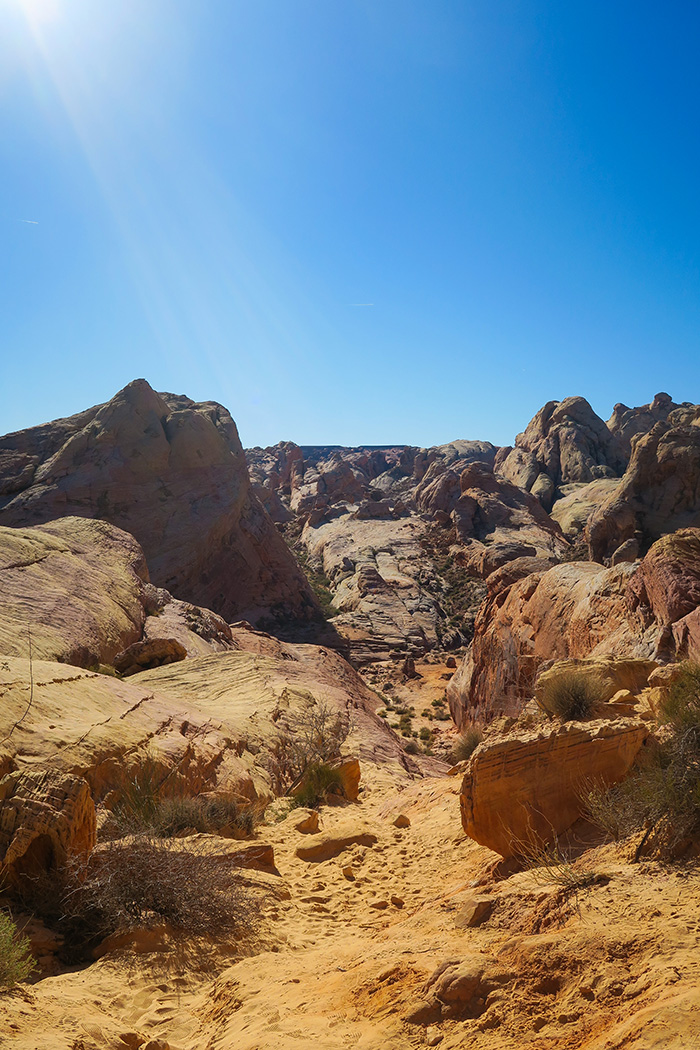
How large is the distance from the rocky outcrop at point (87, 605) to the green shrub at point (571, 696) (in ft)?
34.9

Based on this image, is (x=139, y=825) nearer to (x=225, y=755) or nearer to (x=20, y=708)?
(x=20, y=708)

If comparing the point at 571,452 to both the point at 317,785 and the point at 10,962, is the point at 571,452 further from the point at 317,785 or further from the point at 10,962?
the point at 10,962

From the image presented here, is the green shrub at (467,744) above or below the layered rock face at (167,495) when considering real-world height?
below

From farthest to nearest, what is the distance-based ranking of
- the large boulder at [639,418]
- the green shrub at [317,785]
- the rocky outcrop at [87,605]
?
the large boulder at [639,418]
the rocky outcrop at [87,605]
the green shrub at [317,785]

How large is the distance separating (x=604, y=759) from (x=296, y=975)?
3.56 meters

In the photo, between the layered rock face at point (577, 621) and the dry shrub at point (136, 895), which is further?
the layered rock face at point (577, 621)

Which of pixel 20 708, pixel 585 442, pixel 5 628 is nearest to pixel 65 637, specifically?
pixel 5 628

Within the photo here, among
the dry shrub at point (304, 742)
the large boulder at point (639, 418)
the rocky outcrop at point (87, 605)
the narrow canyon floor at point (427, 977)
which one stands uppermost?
the large boulder at point (639, 418)

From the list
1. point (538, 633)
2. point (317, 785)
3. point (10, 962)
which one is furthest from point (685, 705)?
point (538, 633)

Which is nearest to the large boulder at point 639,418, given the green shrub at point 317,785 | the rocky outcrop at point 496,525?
the rocky outcrop at point 496,525

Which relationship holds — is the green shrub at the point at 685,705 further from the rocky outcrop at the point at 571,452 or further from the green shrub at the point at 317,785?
the rocky outcrop at the point at 571,452

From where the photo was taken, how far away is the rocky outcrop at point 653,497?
108 feet

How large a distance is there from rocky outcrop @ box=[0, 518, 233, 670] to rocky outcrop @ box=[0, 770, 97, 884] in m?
7.34

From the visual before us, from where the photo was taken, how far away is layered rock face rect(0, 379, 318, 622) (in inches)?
1403
